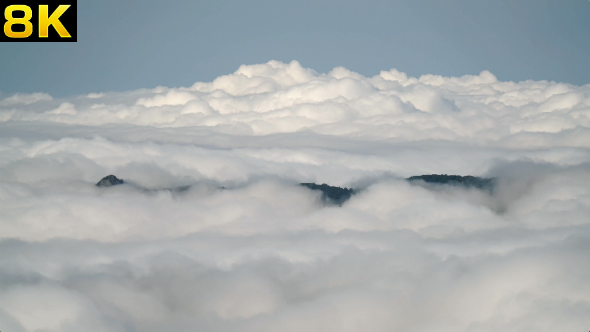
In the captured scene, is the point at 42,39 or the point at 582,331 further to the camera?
the point at 582,331

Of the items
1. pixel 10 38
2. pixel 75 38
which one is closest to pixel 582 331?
pixel 75 38

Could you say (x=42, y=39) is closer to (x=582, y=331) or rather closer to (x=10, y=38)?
(x=10, y=38)

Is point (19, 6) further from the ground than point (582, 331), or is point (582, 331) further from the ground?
point (19, 6)

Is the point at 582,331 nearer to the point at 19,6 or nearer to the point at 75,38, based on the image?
the point at 75,38

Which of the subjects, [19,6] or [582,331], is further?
[582,331]

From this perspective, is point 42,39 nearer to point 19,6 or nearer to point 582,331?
point 19,6

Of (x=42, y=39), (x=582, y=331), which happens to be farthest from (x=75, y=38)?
(x=582, y=331)

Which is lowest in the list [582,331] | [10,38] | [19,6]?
Answer: [582,331]

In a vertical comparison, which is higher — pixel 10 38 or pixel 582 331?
pixel 10 38
